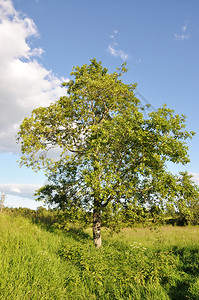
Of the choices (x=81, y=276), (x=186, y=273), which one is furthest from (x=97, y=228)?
(x=186, y=273)

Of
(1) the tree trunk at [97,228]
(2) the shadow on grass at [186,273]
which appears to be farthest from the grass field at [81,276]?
(1) the tree trunk at [97,228]

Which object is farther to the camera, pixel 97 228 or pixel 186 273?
pixel 97 228

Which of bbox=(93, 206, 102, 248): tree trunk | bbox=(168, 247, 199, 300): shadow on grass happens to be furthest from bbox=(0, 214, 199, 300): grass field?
bbox=(93, 206, 102, 248): tree trunk

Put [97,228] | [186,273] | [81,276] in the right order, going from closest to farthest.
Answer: [81,276] → [186,273] → [97,228]

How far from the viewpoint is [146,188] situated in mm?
12820

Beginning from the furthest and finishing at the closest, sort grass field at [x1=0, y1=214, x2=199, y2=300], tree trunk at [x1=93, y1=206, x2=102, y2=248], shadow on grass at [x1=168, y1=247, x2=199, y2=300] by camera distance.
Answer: tree trunk at [x1=93, y1=206, x2=102, y2=248]
shadow on grass at [x1=168, y1=247, x2=199, y2=300]
grass field at [x1=0, y1=214, x2=199, y2=300]

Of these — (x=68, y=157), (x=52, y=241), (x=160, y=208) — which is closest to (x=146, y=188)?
(x=160, y=208)

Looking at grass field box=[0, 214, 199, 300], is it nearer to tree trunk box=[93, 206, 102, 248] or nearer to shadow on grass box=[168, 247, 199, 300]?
shadow on grass box=[168, 247, 199, 300]

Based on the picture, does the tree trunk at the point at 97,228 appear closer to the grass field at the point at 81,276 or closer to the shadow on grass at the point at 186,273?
the grass field at the point at 81,276

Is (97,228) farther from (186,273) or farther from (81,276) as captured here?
(186,273)

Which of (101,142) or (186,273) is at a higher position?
(101,142)

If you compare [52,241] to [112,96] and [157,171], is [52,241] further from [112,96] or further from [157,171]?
[112,96]

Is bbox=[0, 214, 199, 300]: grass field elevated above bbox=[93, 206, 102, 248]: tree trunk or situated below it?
below

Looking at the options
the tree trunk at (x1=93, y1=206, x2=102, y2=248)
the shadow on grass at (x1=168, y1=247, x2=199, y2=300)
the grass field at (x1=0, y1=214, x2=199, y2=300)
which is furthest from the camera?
the tree trunk at (x1=93, y1=206, x2=102, y2=248)
